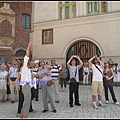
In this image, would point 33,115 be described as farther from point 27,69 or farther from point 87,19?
point 87,19

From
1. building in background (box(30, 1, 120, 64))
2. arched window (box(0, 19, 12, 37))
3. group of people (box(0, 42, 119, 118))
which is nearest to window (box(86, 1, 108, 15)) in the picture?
building in background (box(30, 1, 120, 64))

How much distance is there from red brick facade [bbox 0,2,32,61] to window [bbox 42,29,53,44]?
248cm

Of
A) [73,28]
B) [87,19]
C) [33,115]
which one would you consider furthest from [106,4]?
[33,115]

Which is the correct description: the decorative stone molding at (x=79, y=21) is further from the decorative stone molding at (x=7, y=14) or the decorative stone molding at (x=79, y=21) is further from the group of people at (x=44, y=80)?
the group of people at (x=44, y=80)

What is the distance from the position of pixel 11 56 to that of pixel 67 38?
5.31m

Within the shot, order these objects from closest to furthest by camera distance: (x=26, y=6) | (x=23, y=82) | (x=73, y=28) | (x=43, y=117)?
1. (x=23, y=82)
2. (x=43, y=117)
3. (x=73, y=28)
4. (x=26, y=6)

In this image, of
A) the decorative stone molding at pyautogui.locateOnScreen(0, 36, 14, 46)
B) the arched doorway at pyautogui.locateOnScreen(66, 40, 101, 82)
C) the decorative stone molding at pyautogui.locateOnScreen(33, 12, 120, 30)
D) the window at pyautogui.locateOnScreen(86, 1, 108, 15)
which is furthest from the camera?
the decorative stone molding at pyautogui.locateOnScreen(0, 36, 14, 46)

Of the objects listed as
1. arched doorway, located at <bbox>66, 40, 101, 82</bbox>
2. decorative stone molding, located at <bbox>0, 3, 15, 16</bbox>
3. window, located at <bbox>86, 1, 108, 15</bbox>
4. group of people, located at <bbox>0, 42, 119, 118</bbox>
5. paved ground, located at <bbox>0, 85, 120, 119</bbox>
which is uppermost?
decorative stone molding, located at <bbox>0, 3, 15, 16</bbox>

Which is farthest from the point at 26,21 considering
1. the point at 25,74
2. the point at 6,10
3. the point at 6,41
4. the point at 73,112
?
the point at 25,74

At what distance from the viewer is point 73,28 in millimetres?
16203

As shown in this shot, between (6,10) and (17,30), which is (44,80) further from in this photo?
(17,30)

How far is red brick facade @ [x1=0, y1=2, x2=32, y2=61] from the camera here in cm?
1800

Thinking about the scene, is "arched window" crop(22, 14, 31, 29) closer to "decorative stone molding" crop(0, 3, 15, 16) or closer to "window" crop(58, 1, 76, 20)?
"decorative stone molding" crop(0, 3, 15, 16)

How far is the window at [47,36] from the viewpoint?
17.3 metres
